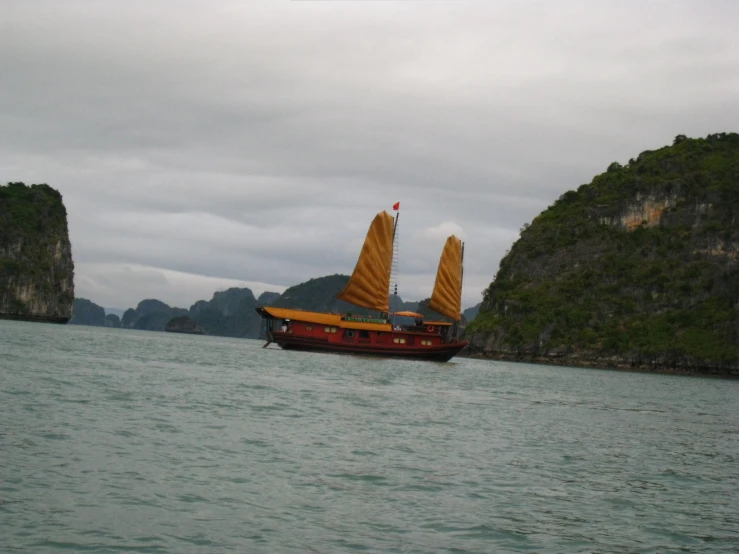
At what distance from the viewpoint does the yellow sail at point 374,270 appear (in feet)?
217

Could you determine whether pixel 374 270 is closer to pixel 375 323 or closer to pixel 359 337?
pixel 375 323

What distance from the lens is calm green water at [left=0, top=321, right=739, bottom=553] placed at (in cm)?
1036

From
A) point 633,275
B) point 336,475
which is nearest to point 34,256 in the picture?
point 633,275

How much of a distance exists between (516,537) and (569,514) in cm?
177

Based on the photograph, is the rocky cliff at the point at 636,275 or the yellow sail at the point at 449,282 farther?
the rocky cliff at the point at 636,275

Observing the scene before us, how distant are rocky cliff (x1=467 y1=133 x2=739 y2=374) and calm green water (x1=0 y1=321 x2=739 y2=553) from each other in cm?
8073

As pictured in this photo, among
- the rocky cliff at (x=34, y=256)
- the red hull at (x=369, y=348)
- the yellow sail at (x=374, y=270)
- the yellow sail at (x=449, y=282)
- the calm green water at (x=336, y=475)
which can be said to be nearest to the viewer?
the calm green water at (x=336, y=475)

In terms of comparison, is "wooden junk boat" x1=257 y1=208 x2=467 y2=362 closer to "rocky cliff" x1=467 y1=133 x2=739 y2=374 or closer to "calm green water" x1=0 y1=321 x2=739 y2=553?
"calm green water" x1=0 y1=321 x2=739 y2=553

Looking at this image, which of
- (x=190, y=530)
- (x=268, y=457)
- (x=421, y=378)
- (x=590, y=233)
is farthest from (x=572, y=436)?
(x=590, y=233)

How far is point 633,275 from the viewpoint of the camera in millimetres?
114500

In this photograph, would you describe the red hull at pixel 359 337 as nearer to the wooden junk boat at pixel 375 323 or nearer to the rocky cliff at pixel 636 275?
the wooden junk boat at pixel 375 323

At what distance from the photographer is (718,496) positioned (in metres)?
14.7

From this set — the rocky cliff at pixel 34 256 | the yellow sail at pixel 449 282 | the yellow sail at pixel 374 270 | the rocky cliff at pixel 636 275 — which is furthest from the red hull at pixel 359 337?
the rocky cliff at pixel 34 256

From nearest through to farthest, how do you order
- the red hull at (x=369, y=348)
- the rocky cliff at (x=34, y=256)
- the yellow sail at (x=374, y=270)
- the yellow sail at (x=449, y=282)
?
the red hull at (x=369, y=348) < the yellow sail at (x=374, y=270) < the yellow sail at (x=449, y=282) < the rocky cliff at (x=34, y=256)
